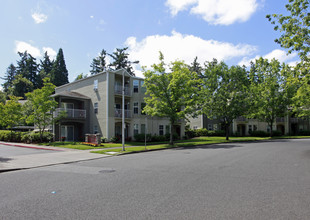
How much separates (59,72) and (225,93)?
53.1 metres

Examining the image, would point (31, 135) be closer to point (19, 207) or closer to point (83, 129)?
point (83, 129)

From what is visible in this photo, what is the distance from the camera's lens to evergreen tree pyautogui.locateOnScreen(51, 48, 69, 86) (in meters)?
68.1

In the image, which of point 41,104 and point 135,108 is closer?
point 41,104

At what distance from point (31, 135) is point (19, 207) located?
24837 millimetres

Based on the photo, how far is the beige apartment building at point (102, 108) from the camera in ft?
94.4

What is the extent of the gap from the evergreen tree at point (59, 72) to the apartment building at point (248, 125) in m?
41.6

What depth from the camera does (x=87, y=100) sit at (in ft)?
102

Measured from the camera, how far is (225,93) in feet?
112

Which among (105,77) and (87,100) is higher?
(105,77)

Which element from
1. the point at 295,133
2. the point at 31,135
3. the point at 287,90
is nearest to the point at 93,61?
the point at 31,135

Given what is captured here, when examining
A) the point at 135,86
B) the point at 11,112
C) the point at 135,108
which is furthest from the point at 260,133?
the point at 11,112

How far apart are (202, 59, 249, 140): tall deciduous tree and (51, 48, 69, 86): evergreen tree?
48860 mm

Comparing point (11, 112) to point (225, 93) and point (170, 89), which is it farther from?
point (225, 93)

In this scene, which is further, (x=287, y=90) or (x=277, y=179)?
(x=287, y=90)
